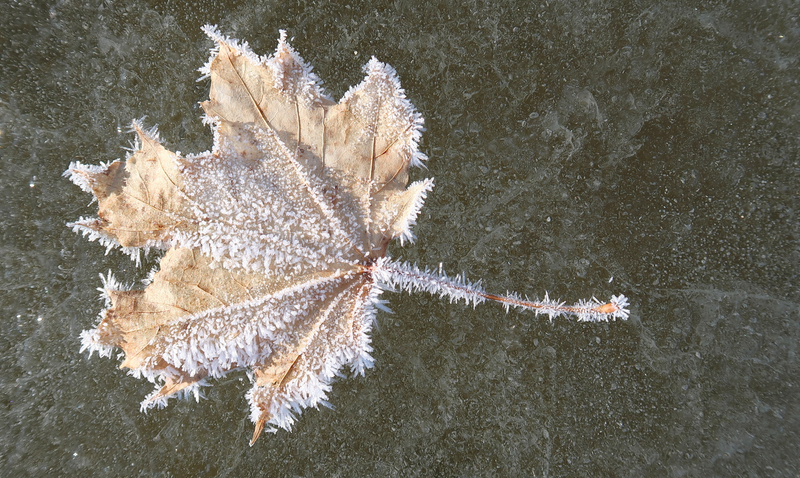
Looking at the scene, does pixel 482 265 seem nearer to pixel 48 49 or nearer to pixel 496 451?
pixel 496 451

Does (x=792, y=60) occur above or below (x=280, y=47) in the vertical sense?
above

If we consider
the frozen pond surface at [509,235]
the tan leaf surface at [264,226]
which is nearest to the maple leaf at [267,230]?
the tan leaf surface at [264,226]

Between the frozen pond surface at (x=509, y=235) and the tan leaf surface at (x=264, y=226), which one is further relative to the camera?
the frozen pond surface at (x=509, y=235)

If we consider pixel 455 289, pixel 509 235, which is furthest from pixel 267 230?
pixel 509 235

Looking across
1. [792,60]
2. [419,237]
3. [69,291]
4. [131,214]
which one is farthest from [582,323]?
[69,291]

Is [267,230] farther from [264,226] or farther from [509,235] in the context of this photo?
[509,235]

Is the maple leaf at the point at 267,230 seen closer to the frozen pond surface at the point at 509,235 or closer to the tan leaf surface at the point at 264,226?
the tan leaf surface at the point at 264,226

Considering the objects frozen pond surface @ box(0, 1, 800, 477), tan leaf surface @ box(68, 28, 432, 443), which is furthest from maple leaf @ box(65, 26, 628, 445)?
frozen pond surface @ box(0, 1, 800, 477)
